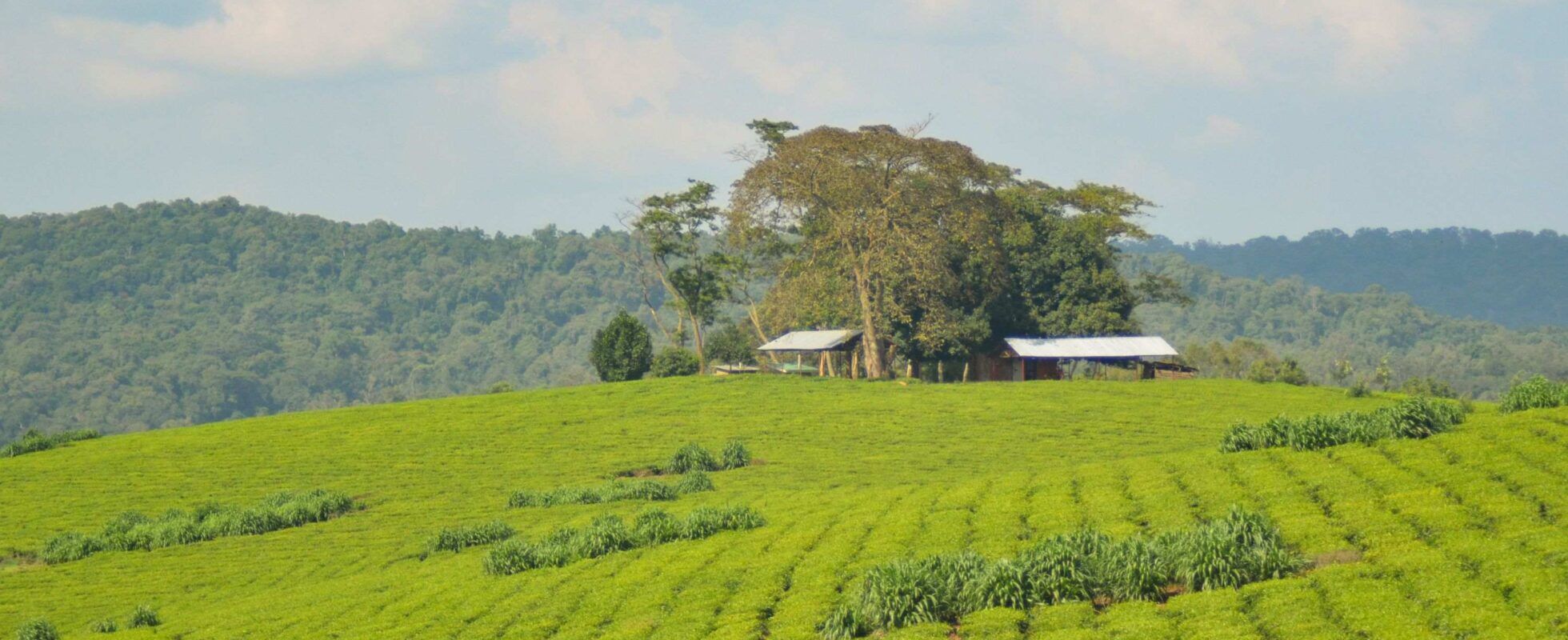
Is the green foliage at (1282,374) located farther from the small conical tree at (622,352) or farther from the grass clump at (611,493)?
the grass clump at (611,493)

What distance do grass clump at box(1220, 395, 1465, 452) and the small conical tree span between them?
166 ft

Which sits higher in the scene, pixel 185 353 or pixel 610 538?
pixel 185 353

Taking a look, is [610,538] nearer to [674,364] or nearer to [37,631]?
[37,631]

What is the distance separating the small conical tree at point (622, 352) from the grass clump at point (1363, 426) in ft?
166

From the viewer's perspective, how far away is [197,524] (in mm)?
39125

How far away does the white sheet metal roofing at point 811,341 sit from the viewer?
74.8m

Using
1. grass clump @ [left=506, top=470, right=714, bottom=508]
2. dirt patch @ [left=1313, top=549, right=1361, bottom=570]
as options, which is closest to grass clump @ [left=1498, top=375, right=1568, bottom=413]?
dirt patch @ [left=1313, top=549, right=1361, bottom=570]

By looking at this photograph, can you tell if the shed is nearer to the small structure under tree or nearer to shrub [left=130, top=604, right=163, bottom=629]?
the small structure under tree

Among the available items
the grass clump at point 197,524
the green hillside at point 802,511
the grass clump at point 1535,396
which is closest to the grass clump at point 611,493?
the green hillside at point 802,511

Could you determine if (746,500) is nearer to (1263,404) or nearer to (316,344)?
(1263,404)

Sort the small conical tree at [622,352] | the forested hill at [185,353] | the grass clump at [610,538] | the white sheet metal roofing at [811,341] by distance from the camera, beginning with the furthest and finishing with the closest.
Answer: the forested hill at [185,353] < the small conical tree at [622,352] < the white sheet metal roofing at [811,341] < the grass clump at [610,538]

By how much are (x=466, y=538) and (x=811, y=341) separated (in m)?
45.4

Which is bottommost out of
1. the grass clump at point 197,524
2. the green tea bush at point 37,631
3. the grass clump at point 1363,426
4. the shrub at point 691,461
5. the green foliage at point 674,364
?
the green tea bush at point 37,631

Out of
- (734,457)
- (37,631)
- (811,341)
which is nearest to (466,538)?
(37,631)
